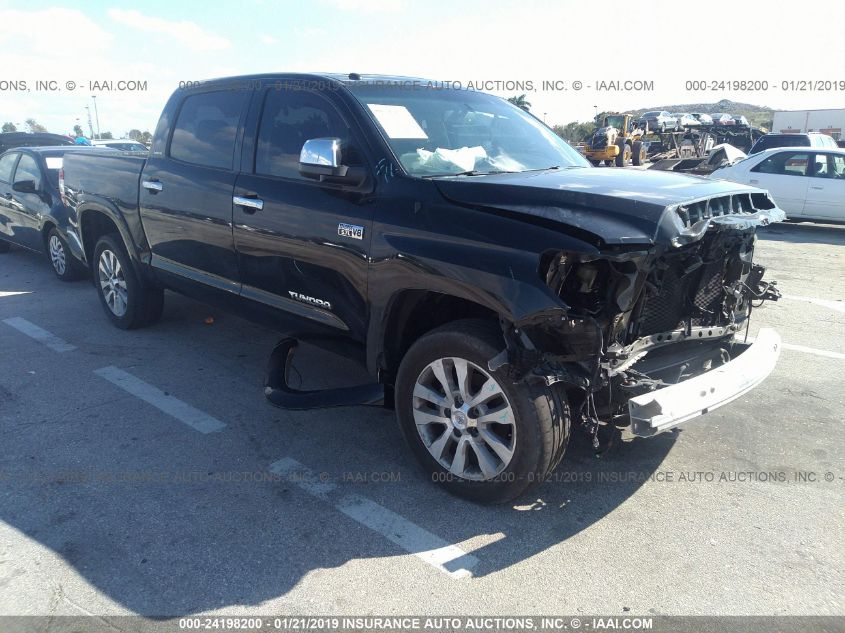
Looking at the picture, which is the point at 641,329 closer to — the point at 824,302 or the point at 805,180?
the point at 824,302

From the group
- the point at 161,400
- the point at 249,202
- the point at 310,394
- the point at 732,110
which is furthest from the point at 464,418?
the point at 732,110

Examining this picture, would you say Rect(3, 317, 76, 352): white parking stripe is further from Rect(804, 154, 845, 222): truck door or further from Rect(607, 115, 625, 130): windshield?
Rect(607, 115, 625, 130): windshield

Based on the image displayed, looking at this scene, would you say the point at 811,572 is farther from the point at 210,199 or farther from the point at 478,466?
the point at 210,199

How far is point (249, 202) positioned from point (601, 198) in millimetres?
2311

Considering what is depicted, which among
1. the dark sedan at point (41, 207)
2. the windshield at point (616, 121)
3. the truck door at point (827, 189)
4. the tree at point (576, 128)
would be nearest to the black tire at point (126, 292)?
the dark sedan at point (41, 207)

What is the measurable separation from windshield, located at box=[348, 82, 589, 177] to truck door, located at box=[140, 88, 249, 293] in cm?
116

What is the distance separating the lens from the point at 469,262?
3.04m

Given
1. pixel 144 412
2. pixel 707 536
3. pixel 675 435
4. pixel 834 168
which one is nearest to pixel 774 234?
pixel 834 168

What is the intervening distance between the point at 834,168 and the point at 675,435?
1057cm

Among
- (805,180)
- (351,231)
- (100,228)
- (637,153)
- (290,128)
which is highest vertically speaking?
(637,153)

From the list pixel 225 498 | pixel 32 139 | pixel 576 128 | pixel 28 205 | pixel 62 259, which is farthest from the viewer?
pixel 576 128

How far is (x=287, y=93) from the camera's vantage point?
13.8 ft

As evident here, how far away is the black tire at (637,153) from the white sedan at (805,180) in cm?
1367

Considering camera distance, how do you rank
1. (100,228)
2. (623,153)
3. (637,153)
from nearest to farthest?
(100,228) → (623,153) → (637,153)
